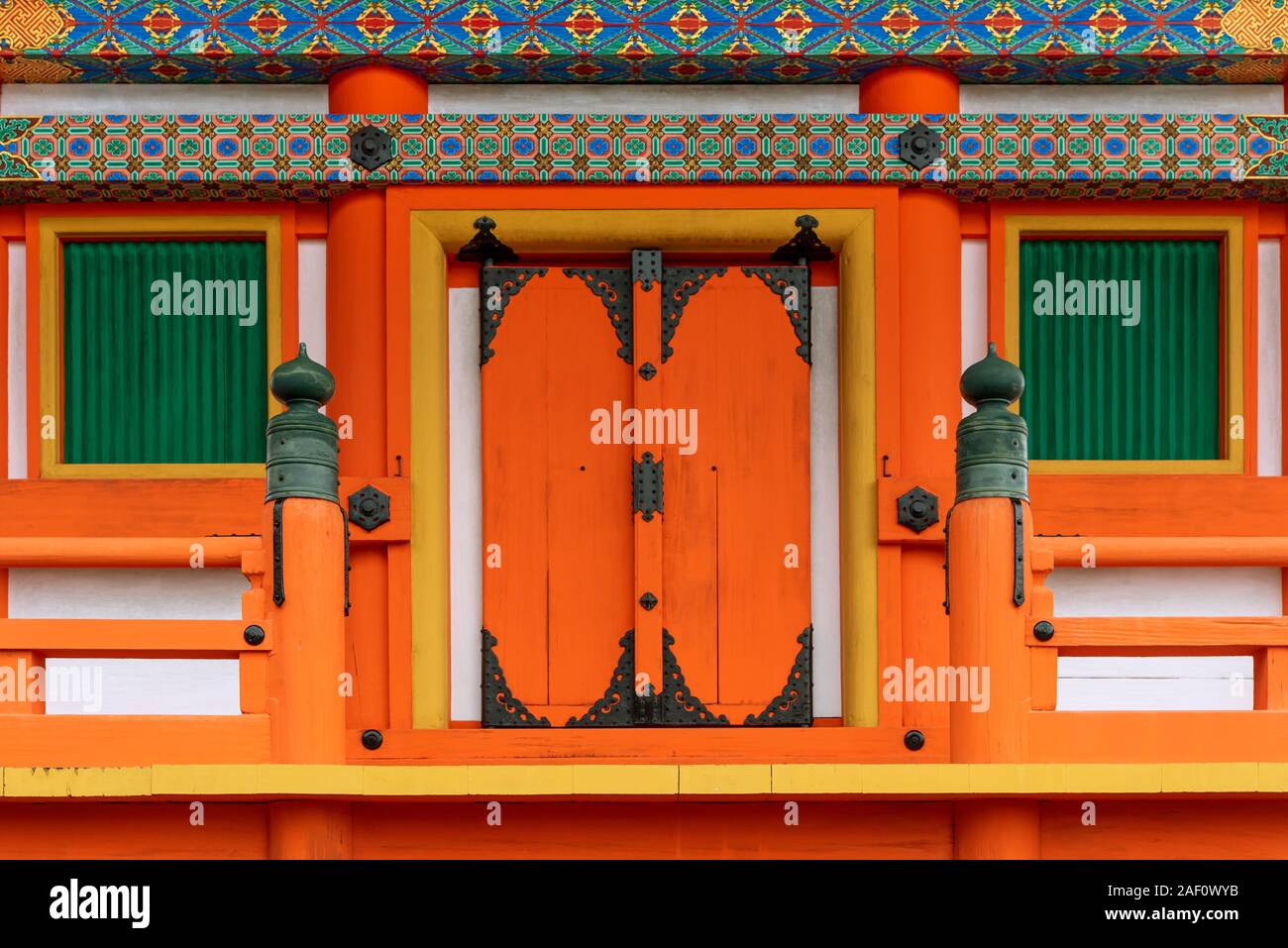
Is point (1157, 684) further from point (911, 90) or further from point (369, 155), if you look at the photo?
point (369, 155)

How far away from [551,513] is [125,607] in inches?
77.8

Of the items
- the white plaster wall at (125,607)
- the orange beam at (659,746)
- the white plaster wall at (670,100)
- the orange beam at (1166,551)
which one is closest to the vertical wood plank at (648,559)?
the orange beam at (659,746)

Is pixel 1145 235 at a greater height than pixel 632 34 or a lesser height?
lesser

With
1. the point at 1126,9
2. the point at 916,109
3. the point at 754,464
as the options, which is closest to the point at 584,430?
the point at 754,464

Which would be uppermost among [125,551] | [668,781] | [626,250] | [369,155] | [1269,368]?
[369,155]

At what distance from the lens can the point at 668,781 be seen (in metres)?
6.31

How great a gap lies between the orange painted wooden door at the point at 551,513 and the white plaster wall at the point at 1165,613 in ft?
6.73

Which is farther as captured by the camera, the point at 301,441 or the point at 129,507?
the point at 129,507

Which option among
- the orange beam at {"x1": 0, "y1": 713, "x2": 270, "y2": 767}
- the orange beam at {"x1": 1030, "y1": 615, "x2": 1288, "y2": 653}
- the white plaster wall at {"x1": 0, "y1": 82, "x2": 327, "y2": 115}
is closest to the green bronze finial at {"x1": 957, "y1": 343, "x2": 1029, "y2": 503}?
the orange beam at {"x1": 1030, "y1": 615, "x2": 1288, "y2": 653}

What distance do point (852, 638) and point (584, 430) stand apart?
1.52m

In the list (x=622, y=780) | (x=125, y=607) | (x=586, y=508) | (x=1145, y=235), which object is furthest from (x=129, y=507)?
(x=1145, y=235)

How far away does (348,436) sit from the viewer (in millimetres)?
8219

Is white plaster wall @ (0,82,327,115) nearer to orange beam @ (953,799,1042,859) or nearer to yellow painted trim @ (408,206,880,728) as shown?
yellow painted trim @ (408,206,880,728)

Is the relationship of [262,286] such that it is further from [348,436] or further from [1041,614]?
[1041,614]
